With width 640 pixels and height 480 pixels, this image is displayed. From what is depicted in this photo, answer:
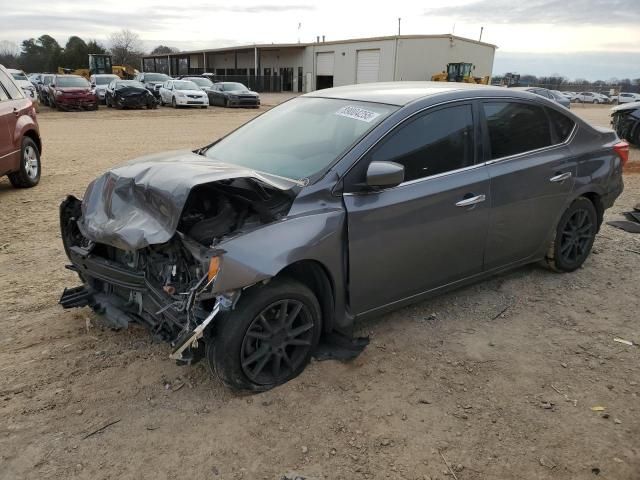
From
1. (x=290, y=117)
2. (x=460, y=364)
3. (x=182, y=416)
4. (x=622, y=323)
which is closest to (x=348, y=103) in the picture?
(x=290, y=117)

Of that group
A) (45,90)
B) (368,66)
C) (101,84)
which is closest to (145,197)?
(101,84)

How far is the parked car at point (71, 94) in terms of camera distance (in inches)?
950

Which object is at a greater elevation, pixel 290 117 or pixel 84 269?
pixel 290 117

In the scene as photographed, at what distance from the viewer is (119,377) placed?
331 centimetres

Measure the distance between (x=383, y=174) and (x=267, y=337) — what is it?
1.20m

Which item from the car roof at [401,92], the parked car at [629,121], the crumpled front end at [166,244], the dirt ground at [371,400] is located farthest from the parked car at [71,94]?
the crumpled front end at [166,244]

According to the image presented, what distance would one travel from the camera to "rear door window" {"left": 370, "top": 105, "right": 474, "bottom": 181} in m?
3.51

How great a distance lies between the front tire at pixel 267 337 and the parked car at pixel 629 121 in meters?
12.6

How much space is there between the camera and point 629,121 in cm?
1297

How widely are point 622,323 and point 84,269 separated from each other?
4023 mm

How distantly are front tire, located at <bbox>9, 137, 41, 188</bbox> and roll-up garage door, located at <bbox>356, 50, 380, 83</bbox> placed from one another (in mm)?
42089

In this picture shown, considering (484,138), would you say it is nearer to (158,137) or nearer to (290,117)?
(290,117)

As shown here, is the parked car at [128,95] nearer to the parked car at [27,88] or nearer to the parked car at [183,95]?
the parked car at [183,95]

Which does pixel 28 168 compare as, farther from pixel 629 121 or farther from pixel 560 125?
pixel 629 121
